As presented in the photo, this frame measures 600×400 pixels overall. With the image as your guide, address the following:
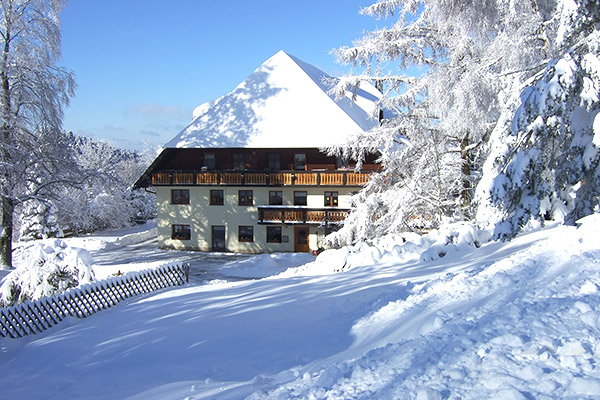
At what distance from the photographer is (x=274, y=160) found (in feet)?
104

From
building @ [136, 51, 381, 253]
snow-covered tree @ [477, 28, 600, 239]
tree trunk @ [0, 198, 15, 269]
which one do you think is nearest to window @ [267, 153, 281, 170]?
building @ [136, 51, 381, 253]

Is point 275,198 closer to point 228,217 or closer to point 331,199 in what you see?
point 228,217

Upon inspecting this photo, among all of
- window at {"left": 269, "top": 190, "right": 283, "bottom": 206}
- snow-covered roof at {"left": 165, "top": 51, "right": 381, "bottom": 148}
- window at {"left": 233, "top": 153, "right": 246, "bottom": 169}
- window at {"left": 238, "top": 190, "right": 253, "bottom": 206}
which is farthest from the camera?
window at {"left": 233, "top": 153, "right": 246, "bottom": 169}

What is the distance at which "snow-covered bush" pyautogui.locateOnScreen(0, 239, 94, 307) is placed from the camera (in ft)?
42.1

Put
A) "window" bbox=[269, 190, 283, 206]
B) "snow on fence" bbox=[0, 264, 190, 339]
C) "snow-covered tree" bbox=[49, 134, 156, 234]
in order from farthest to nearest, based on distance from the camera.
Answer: "snow-covered tree" bbox=[49, 134, 156, 234]
"window" bbox=[269, 190, 283, 206]
"snow on fence" bbox=[0, 264, 190, 339]

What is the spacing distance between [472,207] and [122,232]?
4078 centimetres

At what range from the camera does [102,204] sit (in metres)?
47.2

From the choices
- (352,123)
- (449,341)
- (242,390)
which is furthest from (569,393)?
(352,123)

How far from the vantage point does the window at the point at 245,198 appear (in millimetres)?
31750

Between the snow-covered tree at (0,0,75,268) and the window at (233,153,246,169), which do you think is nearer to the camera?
the snow-covered tree at (0,0,75,268)

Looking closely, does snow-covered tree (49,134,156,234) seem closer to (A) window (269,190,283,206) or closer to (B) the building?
(B) the building

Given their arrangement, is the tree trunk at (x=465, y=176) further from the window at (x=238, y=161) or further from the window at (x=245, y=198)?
the window at (x=238, y=161)

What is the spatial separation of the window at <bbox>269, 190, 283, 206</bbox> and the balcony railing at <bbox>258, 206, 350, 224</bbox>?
1.02 m

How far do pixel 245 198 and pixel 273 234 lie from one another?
340 centimetres
